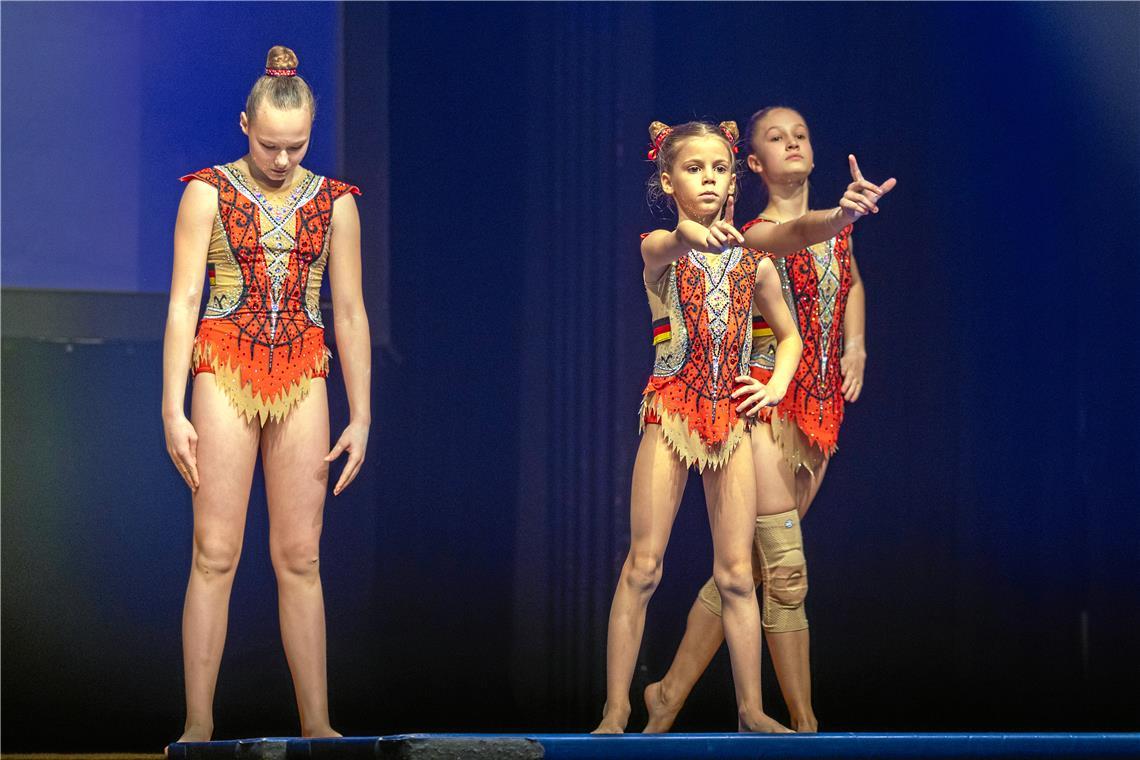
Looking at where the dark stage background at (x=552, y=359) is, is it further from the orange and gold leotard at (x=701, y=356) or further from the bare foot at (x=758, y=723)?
the bare foot at (x=758, y=723)

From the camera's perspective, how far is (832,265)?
4484 millimetres

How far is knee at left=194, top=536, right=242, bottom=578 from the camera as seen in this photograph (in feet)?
12.9

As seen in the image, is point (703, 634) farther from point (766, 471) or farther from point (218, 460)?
point (218, 460)

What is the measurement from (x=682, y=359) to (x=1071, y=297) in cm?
170

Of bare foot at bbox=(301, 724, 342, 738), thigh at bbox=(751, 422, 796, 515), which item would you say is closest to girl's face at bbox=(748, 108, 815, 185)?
thigh at bbox=(751, 422, 796, 515)

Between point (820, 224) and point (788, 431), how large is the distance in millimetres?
645

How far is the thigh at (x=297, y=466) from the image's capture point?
3.98m

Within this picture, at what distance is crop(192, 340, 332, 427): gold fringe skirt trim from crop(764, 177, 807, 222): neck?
4.29ft

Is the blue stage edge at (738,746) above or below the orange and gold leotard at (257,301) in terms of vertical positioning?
below

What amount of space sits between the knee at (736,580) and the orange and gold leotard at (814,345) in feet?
1.60

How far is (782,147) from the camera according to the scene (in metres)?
4.46

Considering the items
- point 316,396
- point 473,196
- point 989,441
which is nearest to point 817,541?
point 989,441

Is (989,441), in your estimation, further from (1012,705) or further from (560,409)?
(560,409)

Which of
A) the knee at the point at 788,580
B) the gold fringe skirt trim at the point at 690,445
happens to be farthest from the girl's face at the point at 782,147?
the knee at the point at 788,580
